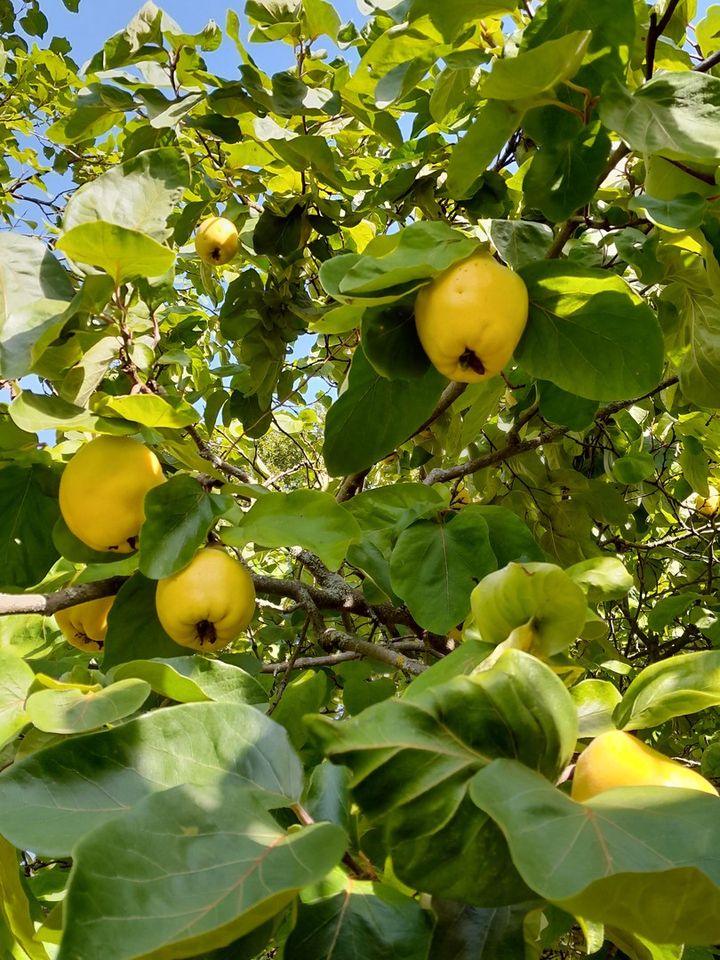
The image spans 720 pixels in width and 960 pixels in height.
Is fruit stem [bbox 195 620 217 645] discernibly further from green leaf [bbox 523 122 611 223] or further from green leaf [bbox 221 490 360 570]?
green leaf [bbox 523 122 611 223]

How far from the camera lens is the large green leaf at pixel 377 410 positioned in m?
1.16

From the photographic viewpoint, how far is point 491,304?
0.89 m

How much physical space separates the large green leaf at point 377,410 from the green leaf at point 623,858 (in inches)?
28.7

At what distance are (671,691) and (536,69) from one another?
655 millimetres

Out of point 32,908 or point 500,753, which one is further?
point 32,908

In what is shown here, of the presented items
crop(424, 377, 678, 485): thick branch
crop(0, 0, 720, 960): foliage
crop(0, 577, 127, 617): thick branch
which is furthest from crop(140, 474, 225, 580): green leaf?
crop(424, 377, 678, 485): thick branch

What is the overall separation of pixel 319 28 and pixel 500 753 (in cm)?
197

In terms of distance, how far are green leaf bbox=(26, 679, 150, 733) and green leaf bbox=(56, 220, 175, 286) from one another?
0.52 meters

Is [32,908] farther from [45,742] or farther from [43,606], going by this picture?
[43,606]

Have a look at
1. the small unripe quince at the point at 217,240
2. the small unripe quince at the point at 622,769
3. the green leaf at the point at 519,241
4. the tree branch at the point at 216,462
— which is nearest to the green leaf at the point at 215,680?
the small unripe quince at the point at 622,769

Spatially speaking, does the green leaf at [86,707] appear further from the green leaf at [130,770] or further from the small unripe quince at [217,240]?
the small unripe quince at [217,240]

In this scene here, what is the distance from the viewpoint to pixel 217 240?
7.09 feet

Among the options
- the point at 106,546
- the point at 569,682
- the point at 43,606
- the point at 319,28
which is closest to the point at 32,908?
the point at 43,606

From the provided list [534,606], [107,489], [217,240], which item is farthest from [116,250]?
[217,240]
